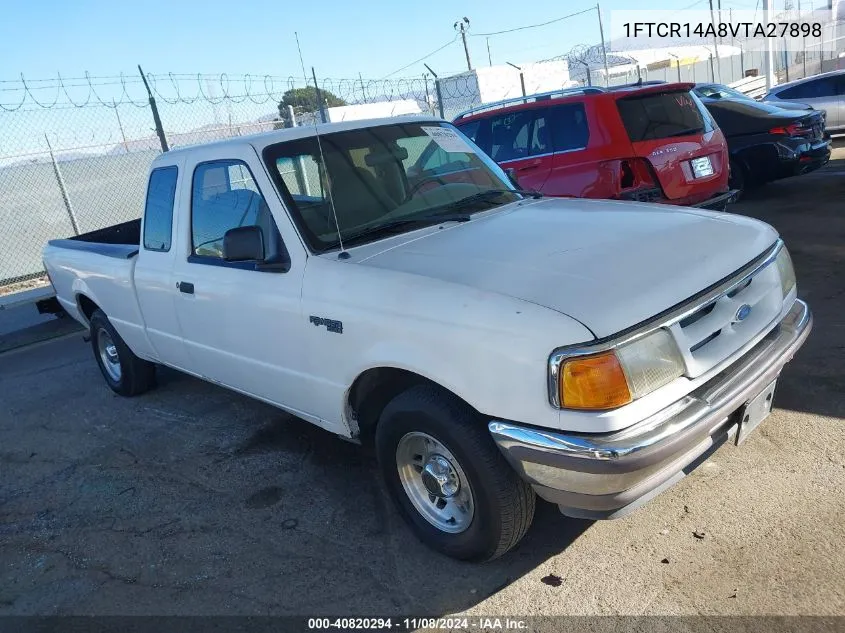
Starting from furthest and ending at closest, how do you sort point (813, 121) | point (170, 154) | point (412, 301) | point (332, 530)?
point (813, 121), point (170, 154), point (332, 530), point (412, 301)

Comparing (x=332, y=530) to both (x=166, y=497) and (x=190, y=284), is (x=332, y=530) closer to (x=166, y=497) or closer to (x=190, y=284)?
(x=166, y=497)

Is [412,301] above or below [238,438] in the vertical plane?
above

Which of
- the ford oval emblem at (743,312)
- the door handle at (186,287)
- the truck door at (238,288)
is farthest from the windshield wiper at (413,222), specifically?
the ford oval emblem at (743,312)

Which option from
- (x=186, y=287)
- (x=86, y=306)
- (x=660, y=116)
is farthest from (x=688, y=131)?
(x=86, y=306)

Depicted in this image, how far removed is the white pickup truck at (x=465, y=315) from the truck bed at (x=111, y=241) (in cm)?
59

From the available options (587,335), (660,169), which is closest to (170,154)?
(587,335)

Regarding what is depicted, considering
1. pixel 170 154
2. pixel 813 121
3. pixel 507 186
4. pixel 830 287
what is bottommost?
pixel 830 287

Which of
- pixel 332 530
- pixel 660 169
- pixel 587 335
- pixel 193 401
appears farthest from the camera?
pixel 660 169

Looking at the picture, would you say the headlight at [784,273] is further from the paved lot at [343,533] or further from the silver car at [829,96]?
the silver car at [829,96]

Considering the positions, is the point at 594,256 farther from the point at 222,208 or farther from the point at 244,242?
the point at 222,208

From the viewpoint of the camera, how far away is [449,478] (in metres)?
3.10

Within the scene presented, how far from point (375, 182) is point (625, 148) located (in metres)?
4.04

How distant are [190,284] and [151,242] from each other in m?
0.74

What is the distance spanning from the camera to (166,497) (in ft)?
13.7
